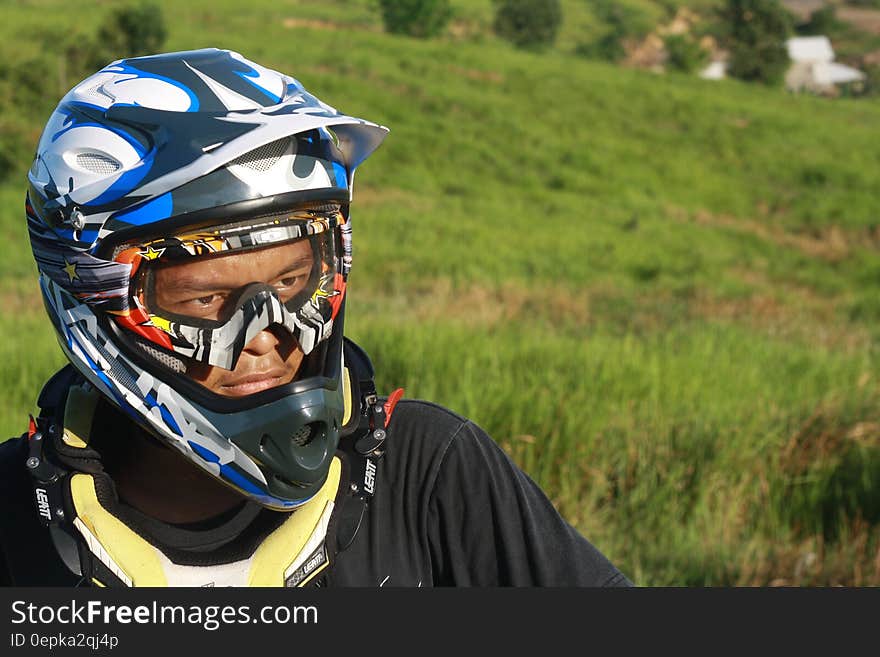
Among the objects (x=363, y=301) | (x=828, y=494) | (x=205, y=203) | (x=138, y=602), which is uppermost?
(x=205, y=203)

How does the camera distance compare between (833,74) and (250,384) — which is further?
(833,74)

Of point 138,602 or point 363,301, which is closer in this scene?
point 138,602

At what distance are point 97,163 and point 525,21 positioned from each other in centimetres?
5725

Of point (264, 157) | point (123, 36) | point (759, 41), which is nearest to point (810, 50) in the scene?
point (759, 41)

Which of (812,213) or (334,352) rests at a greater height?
(334,352)

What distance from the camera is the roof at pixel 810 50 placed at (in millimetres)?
68250

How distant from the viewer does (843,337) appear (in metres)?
9.66

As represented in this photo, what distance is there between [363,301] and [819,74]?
62089 mm

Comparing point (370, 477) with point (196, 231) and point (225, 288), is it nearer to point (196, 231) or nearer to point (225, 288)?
A: point (225, 288)

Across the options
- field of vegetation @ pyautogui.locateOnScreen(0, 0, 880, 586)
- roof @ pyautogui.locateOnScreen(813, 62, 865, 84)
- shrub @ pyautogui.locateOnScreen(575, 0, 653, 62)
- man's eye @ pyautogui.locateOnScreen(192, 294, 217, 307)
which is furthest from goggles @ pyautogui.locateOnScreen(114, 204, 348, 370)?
roof @ pyautogui.locateOnScreen(813, 62, 865, 84)

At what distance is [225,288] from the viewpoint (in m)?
1.97

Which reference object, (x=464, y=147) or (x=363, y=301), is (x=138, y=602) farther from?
(x=464, y=147)

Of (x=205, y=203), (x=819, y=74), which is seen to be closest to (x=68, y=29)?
(x=205, y=203)

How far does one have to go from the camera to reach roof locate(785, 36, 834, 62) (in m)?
68.2
